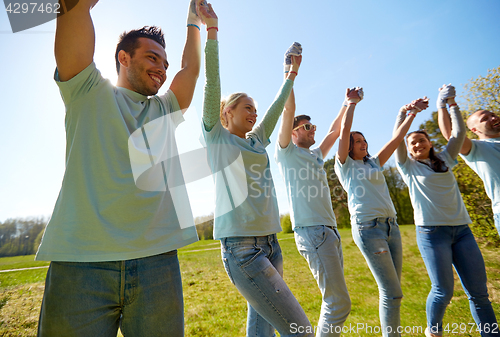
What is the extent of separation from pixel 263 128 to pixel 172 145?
3.37 ft

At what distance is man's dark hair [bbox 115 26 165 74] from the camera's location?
4.35ft

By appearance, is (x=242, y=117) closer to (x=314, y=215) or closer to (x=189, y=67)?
(x=189, y=67)

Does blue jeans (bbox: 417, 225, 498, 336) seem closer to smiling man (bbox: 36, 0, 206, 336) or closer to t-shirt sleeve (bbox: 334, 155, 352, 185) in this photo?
t-shirt sleeve (bbox: 334, 155, 352, 185)

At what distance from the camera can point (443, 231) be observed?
276cm

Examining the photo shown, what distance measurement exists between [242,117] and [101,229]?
4.32 feet

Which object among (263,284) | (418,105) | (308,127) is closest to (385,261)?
(308,127)

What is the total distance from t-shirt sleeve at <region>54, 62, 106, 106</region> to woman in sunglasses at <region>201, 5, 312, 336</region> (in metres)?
0.75

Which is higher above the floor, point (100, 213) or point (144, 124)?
point (144, 124)

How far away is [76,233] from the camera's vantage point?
94 cm

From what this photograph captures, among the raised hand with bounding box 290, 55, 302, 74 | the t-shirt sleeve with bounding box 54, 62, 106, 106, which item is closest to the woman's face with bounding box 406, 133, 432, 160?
the raised hand with bounding box 290, 55, 302, 74

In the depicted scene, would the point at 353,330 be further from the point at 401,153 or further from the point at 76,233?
the point at 76,233

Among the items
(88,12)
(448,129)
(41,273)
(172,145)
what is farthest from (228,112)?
(41,273)

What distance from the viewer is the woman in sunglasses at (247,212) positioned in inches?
57.2

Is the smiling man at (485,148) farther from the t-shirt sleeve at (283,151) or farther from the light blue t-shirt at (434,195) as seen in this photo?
the t-shirt sleeve at (283,151)
